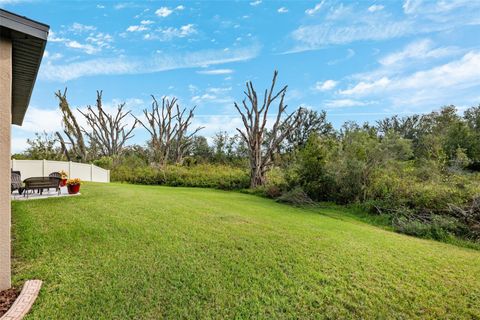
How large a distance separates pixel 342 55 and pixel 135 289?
442 inches

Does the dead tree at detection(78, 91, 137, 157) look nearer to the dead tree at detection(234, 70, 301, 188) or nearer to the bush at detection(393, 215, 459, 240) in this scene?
the dead tree at detection(234, 70, 301, 188)

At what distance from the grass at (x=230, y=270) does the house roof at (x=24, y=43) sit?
2.75 metres

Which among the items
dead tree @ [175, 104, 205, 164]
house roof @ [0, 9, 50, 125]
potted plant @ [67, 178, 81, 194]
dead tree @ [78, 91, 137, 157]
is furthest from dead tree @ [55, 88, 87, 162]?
house roof @ [0, 9, 50, 125]

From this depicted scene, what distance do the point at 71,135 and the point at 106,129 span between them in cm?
334

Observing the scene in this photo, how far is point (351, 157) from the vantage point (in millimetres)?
9781

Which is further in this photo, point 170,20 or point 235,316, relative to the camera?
point 170,20

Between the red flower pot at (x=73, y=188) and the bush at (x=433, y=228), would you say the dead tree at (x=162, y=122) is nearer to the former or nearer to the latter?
the red flower pot at (x=73, y=188)

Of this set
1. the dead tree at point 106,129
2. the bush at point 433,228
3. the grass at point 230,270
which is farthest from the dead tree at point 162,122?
the bush at point 433,228

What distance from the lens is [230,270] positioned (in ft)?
11.7

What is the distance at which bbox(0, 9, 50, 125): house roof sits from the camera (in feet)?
9.81

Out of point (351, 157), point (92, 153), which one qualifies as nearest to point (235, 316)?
point (351, 157)

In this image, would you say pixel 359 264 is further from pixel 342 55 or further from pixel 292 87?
pixel 292 87

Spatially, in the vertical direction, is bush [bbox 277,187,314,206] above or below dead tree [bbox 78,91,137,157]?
below

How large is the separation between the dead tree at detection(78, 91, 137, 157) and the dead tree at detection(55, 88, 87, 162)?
6.46 feet
